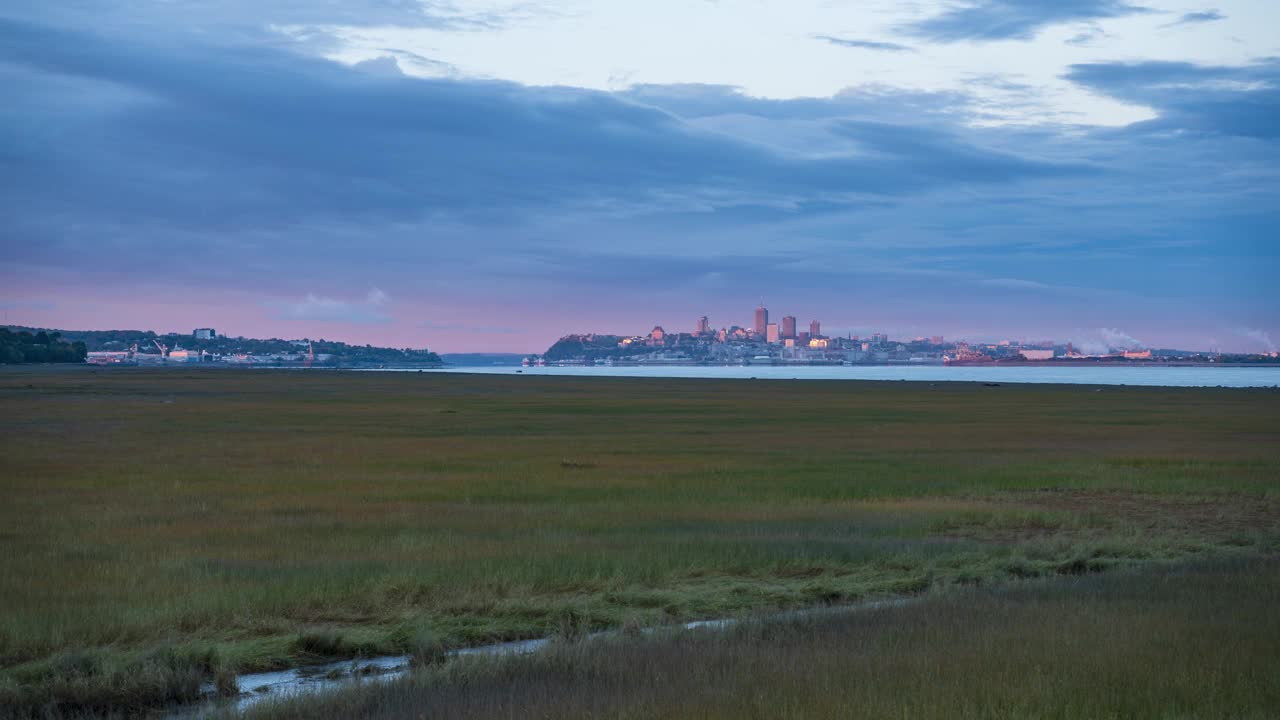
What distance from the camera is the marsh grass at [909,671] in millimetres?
10836

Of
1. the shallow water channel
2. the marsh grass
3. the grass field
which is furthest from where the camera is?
the grass field

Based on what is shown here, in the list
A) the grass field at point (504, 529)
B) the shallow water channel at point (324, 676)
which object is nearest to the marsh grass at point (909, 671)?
the shallow water channel at point (324, 676)

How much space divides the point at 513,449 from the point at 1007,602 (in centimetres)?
2910

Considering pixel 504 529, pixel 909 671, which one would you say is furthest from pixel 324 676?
pixel 504 529

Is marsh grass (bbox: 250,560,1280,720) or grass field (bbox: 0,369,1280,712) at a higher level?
marsh grass (bbox: 250,560,1280,720)

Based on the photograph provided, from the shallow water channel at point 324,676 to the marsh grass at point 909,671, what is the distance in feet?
1.64

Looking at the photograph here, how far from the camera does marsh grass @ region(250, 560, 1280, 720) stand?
10836 mm

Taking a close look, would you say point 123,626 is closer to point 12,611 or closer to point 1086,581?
point 12,611

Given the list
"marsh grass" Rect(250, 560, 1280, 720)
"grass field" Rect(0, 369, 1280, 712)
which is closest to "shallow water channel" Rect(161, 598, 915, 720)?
"grass field" Rect(0, 369, 1280, 712)

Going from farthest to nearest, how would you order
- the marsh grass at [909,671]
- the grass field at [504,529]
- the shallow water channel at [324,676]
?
the grass field at [504,529]
the shallow water channel at [324,676]
the marsh grass at [909,671]

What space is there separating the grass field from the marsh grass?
6.98ft

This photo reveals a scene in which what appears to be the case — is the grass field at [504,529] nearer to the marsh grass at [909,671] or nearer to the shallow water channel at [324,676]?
the shallow water channel at [324,676]

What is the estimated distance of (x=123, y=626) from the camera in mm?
14320

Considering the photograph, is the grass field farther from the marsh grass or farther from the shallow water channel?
the marsh grass
